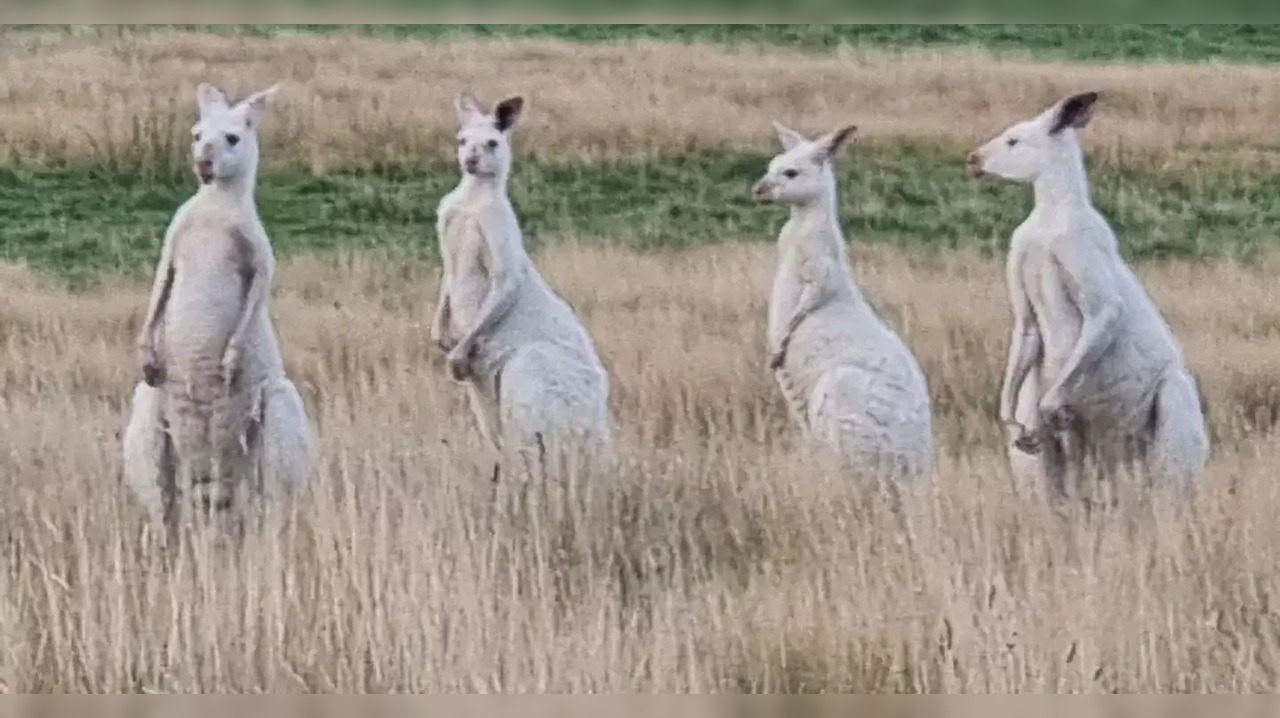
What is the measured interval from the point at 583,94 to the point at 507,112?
1106mm

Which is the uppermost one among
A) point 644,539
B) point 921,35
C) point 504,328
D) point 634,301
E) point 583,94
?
point 921,35

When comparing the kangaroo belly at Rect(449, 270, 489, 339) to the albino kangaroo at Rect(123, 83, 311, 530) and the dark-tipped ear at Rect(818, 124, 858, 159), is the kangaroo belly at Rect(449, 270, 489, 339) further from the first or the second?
the dark-tipped ear at Rect(818, 124, 858, 159)

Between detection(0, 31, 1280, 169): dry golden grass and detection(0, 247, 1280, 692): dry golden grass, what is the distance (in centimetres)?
57

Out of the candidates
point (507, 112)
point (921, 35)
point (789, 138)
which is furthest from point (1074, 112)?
point (507, 112)

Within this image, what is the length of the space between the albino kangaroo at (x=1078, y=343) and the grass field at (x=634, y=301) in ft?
0.71

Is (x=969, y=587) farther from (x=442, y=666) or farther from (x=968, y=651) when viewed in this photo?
(x=442, y=666)

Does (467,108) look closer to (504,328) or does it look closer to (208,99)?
(504,328)

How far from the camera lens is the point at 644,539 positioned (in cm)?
691

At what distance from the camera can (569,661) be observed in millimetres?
6160

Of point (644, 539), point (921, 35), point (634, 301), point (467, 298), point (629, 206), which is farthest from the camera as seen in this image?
point (629, 206)

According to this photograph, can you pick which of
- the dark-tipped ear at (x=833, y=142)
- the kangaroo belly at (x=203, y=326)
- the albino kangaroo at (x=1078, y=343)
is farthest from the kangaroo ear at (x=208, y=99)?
the albino kangaroo at (x=1078, y=343)

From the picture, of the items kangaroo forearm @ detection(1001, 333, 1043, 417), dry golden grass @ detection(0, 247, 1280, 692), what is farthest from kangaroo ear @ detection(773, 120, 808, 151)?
kangaroo forearm @ detection(1001, 333, 1043, 417)

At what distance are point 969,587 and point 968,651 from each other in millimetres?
292

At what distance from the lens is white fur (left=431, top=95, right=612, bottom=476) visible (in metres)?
7.13
